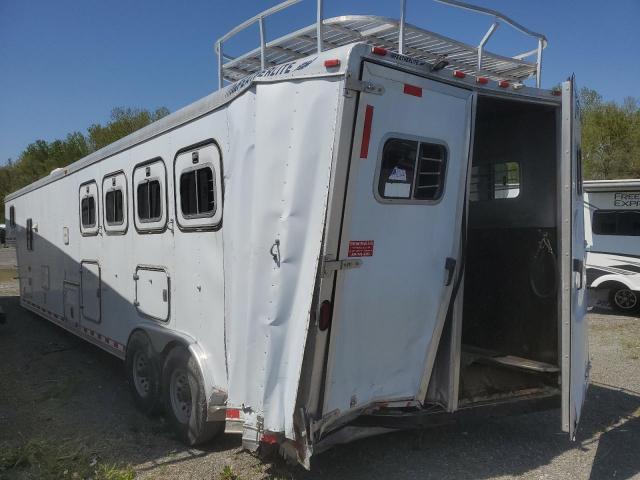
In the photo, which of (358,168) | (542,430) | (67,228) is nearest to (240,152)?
(358,168)

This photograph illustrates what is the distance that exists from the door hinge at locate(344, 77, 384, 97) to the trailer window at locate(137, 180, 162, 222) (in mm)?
2459

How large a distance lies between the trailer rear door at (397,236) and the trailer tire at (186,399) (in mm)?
1313

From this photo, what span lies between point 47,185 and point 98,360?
3096mm

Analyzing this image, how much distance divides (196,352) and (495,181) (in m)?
3.17

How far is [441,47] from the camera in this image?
438 cm

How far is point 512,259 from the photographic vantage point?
4.93 meters

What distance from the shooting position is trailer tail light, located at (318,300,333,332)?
326 cm

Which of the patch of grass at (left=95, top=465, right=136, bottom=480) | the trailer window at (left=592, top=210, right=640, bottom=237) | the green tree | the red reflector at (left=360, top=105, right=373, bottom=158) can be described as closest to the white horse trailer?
the red reflector at (left=360, top=105, right=373, bottom=158)

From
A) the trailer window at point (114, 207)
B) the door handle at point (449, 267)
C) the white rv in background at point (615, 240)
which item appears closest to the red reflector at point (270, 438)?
the door handle at point (449, 267)

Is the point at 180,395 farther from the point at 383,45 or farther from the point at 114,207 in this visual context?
the point at 383,45

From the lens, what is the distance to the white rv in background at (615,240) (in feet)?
34.8

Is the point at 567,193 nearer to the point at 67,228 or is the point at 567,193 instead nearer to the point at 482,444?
the point at 482,444

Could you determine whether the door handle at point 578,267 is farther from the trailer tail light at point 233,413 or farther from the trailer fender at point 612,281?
the trailer fender at point 612,281

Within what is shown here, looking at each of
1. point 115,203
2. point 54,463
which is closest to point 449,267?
point 54,463
